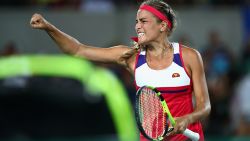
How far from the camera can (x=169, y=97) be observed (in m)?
6.98

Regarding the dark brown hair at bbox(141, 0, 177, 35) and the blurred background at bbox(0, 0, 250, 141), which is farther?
the blurred background at bbox(0, 0, 250, 141)

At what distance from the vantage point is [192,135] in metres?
6.75

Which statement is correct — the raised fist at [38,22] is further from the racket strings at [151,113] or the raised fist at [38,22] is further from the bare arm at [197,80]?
the bare arm at [197,80]

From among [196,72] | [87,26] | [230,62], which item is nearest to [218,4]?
[230,62]

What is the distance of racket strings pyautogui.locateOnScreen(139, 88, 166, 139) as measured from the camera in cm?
665

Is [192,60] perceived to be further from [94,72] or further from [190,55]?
[94,72]

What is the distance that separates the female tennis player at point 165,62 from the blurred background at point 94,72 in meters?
2.61

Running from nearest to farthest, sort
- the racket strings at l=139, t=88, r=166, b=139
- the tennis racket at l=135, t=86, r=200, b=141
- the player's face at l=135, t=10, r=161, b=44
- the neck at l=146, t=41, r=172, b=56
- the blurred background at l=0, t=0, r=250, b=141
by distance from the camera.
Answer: the tennis racket at l=135, t=86, r=200, b=141
the racket strings at l=139, t=88, r=166, b=139
the player's face at l=135, t=10, r=161, b=44
the neck at l=146, t=41, r=172, b=56
the blurred background at l=0, t=0, r=250, b=141

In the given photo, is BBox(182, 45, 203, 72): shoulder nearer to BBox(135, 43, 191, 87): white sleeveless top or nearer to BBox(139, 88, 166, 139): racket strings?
BBox(135, 43, 191, 87): white sleeveless top

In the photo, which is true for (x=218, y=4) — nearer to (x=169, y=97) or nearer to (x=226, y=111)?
(x=226, y=111)

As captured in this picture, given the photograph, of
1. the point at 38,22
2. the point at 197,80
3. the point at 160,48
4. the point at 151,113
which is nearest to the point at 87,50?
the point at 38,22

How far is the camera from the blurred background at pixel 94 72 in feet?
32.1

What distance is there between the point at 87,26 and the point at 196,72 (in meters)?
7.71

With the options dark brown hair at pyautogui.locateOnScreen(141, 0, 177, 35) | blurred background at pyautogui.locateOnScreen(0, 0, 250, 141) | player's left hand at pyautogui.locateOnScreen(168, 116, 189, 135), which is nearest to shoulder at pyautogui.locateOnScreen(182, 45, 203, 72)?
dark brown hair at pyautogui.locateOnScreen(141, 0, 177, 35)
